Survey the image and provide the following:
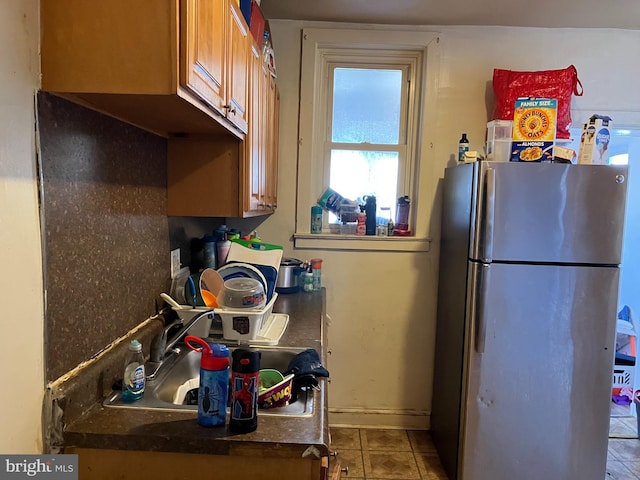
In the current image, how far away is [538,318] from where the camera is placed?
2086 millimetres

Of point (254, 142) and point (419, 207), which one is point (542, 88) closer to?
point (419, 207)

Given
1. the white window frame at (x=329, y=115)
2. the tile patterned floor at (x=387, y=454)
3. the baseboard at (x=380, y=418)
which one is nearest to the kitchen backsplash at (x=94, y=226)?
the white window frame at (x=329, y=115)

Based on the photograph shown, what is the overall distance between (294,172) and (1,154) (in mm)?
1880

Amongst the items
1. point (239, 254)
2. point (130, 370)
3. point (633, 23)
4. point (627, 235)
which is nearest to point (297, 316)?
point (239, 254)

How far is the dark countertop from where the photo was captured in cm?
101

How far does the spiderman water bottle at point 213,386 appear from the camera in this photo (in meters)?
1.03

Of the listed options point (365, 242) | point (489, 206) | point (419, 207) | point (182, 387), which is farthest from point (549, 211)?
point (182, 387)

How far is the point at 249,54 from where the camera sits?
161 cm

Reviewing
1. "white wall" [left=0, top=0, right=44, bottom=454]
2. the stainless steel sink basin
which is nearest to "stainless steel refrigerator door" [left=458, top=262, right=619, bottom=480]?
the stainless steel sink basin

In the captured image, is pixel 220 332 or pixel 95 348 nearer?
pixel 95 348

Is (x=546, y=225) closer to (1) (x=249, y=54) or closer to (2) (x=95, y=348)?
(1) (x=249, y=54)

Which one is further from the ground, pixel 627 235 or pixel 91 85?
pixel 91 85

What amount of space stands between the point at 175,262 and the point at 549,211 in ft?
5.49

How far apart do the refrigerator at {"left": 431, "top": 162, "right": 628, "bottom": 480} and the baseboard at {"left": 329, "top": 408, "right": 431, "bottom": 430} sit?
1.89 ft
